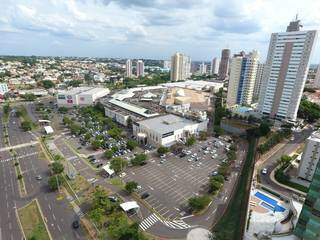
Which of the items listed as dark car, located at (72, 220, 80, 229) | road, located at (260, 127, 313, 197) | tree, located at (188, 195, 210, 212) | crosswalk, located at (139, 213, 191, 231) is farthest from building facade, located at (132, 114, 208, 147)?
dark car, located at (72, 220, 80, 229)

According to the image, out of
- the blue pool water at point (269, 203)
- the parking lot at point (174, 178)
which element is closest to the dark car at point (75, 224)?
the parking lot at point (174, 178)

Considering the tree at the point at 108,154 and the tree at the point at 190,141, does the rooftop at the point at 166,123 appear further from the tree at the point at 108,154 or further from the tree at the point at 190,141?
the tree at the point at 108,154

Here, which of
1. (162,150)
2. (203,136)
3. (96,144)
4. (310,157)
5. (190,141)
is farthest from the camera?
(203,136)

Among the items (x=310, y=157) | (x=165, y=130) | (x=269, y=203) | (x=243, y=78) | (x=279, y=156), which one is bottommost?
(x=269, y=203)

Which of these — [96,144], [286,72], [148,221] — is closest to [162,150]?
[96,144]

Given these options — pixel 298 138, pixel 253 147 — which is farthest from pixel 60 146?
pixel 298 138

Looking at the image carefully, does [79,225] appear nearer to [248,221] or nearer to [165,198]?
[165,198]

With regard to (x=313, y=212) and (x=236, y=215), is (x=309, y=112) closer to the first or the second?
(x=236, y=215)
